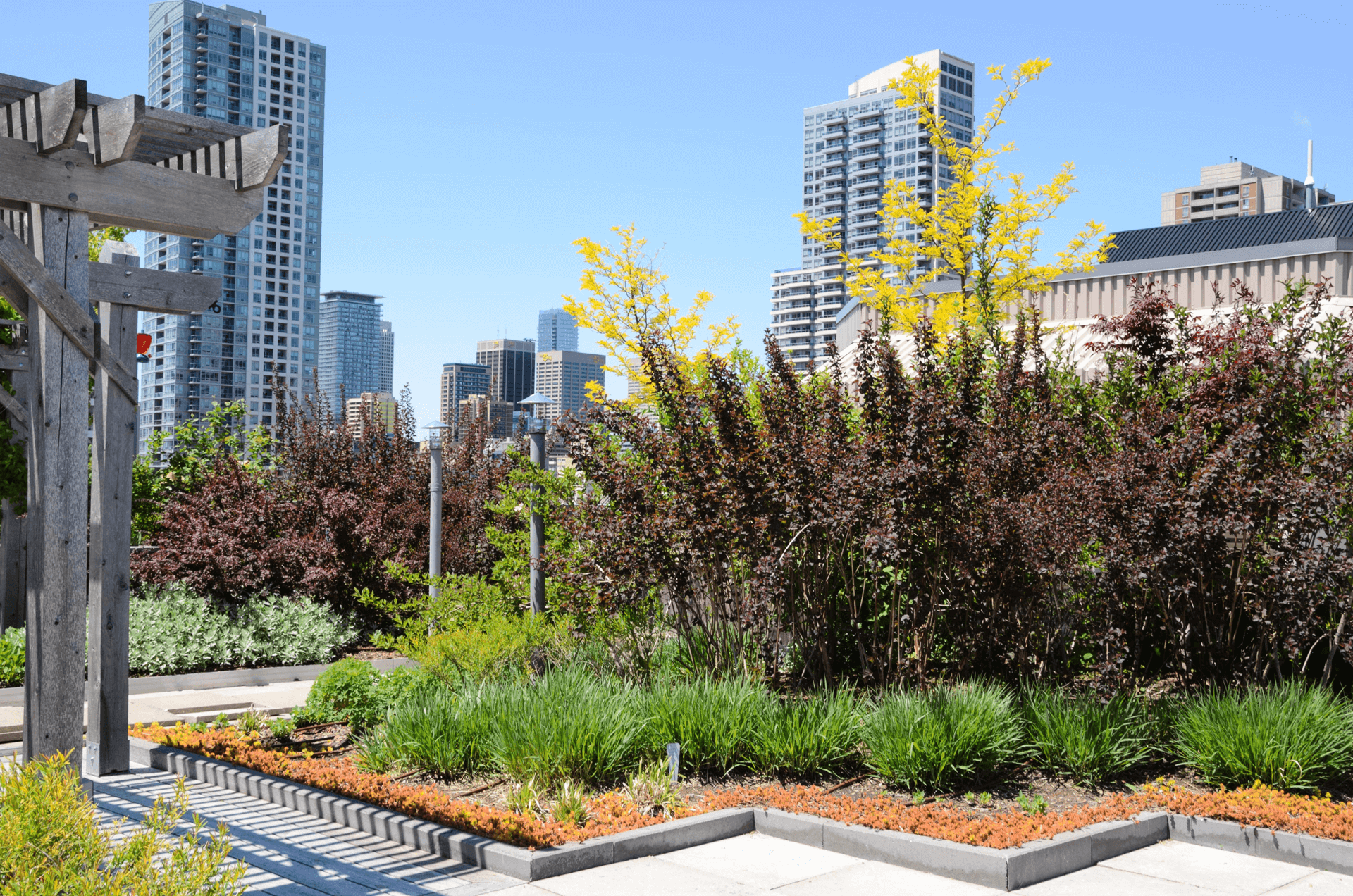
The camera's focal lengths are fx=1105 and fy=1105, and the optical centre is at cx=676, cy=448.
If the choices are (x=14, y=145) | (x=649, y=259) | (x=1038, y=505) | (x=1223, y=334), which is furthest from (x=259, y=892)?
(x=649, y=259)

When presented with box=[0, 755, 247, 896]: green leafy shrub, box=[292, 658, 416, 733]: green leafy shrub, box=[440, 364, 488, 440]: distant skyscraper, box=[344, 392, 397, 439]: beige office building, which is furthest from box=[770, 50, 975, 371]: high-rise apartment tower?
box=[0, 755, 247, 896]: green leafy shrub

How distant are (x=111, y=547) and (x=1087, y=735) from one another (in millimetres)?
6171

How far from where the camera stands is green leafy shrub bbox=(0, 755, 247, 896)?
3037mm

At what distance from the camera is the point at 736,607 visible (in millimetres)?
8180

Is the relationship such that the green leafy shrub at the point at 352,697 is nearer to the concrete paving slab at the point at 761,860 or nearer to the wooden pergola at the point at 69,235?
the wooden pergola at the point at 69,235

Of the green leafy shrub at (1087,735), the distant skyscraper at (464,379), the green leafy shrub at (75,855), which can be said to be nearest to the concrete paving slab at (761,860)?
the green leafy shrub at (1087,735)

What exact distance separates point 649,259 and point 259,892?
13.0 metres

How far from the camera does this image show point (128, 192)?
5707mm

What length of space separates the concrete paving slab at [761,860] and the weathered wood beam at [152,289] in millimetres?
4313

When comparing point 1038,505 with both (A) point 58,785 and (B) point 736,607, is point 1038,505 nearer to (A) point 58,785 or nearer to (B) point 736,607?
(B) point 736,607

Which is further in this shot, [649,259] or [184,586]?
[649,259]

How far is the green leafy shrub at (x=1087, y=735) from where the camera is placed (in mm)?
6449

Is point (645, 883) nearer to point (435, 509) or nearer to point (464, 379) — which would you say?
point (435, 509)

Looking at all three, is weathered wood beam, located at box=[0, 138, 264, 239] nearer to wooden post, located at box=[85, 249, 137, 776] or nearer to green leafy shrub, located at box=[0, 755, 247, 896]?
wooden post, located at box=[85, 249, 137, 776]
